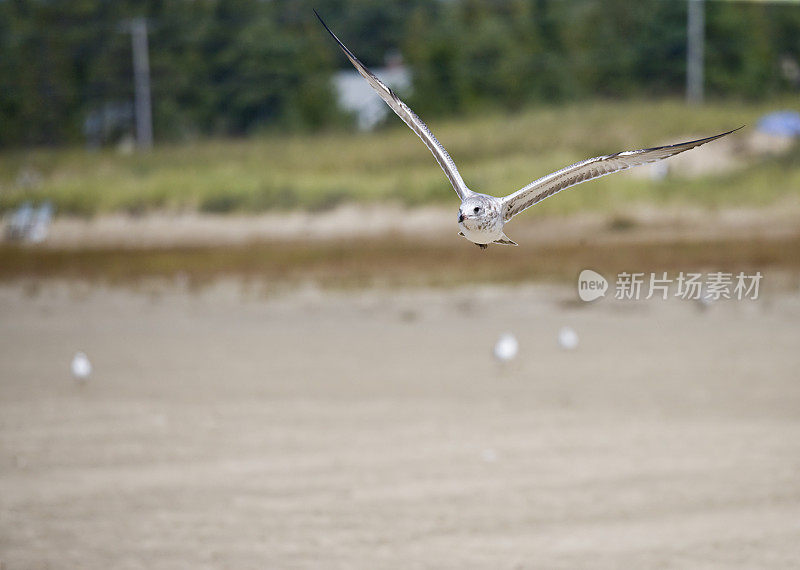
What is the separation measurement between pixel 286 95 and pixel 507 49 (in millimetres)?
7979

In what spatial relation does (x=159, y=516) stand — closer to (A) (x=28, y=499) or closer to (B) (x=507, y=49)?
(A) (x=28, y=499)

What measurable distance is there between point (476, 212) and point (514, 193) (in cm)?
26

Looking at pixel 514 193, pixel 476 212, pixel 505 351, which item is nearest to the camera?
pixel 476 212

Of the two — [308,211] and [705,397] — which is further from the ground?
[308,211]

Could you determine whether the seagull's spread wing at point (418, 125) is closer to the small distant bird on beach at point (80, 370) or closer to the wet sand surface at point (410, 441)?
the wet sand surface at point (410, 441)

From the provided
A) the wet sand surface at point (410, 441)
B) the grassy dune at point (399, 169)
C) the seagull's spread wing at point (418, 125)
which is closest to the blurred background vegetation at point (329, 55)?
the grassy dune at point (399, 169)

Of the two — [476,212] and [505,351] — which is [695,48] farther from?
[476,212]

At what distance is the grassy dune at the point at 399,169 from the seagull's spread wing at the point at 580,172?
17876 mm

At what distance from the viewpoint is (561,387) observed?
12.8 m

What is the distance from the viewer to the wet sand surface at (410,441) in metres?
8.39

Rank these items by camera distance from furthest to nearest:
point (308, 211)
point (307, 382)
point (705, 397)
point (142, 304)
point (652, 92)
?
1. point (652, 92)
2. point (308, 211)
3. point (142, 304)
4. point (307, 382)
5. point (705, 397)

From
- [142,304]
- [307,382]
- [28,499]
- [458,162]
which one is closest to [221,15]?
[458,162]

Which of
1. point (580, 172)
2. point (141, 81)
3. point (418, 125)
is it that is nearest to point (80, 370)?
→ point (418, 125)

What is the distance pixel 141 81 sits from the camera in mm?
40406
